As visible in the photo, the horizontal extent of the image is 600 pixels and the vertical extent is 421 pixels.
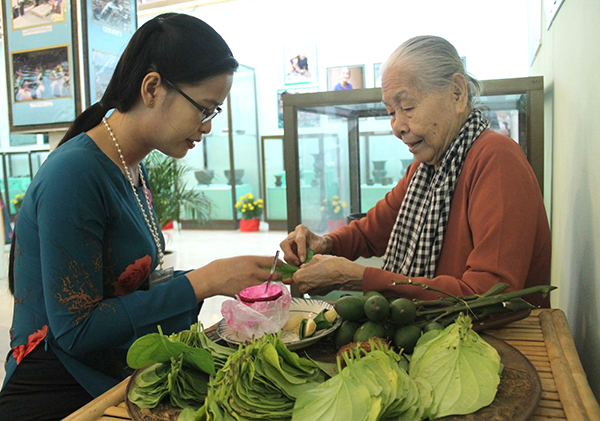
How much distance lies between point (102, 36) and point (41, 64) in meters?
0.44

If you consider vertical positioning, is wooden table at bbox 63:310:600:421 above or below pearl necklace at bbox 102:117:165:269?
below

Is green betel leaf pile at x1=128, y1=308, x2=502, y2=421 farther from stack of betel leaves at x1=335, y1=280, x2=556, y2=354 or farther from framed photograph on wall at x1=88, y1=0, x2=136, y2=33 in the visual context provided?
framed photograph on wall at x1=88, y1=0, x2=136, y2=33

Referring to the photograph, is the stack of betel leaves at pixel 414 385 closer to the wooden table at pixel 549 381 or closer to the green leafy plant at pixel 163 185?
the wooden table at pixel 549 381

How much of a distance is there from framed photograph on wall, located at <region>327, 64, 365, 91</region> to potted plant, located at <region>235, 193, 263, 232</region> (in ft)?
7.61

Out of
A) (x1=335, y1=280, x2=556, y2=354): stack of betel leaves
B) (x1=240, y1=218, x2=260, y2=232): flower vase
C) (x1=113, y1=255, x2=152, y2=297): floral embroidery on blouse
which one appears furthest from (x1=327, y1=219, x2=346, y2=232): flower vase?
(x1=240, y1=218, x2=260, y2=232): flower vase

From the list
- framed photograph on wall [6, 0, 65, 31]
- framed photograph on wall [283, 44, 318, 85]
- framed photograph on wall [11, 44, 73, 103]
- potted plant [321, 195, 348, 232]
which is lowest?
potted plant [321, 195, 348, 232]

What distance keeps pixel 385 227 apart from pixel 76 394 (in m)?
1.37

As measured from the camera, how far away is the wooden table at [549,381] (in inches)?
33.6

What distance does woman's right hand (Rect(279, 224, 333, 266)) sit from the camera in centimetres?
188

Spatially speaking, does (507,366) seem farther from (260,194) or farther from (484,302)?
(260,194)

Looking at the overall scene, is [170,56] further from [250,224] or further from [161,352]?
[250,224]

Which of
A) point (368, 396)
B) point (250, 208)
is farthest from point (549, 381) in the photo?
point (250, 208)

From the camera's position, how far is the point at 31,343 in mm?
1368

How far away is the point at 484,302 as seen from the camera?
118cm
